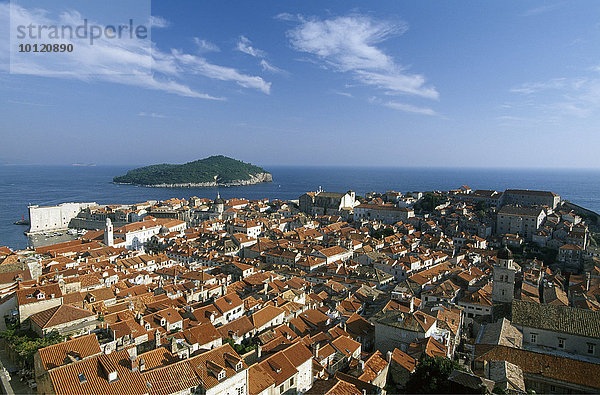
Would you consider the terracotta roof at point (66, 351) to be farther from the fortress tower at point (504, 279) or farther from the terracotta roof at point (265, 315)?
the fortress tower at point (504, 279)

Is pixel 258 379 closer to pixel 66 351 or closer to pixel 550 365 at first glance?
pixel 66 351

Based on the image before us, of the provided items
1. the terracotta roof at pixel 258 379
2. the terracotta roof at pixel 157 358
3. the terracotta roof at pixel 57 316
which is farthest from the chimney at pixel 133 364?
the terracotta roof at pixel 57 316

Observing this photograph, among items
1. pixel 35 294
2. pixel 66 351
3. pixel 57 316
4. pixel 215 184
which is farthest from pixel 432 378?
pixel 215 184

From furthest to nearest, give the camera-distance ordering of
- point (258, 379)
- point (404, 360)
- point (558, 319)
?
point (558, 319)
point (404, 360)
point (258, 379)

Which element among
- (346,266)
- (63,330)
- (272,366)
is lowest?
(346,266)

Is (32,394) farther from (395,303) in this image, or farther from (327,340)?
(395,303)

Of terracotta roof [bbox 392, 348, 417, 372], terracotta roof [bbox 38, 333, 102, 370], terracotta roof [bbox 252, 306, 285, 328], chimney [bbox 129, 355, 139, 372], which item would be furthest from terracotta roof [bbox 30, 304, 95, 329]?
terracotta roof [bbox 392, 348, 417, 372]

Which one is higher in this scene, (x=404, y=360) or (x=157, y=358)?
(x=157, y=358)

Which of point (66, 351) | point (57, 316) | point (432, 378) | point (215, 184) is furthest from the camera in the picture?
point (215, 184)

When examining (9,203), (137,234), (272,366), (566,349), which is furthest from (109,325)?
(9,203)
